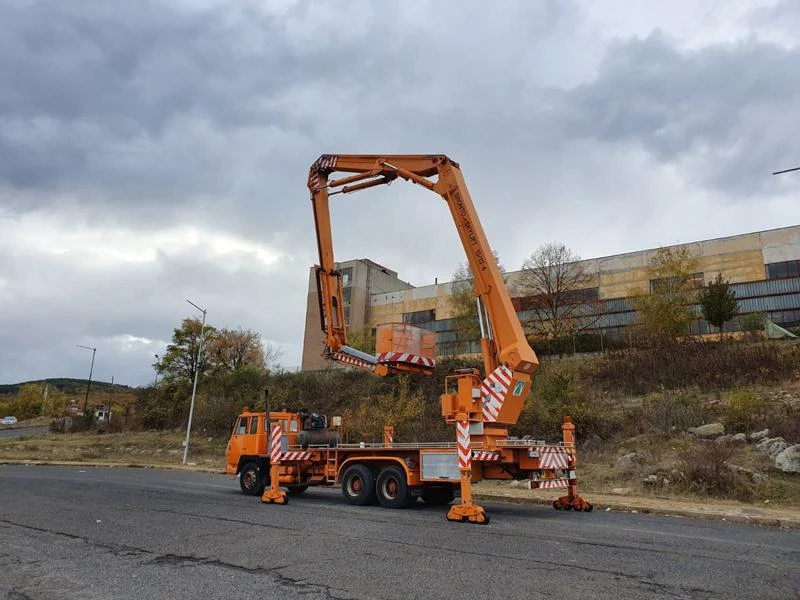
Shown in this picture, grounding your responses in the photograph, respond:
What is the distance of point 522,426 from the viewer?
2436 centimetres

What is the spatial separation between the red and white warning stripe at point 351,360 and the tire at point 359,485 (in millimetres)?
2514

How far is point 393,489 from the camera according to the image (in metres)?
13.6

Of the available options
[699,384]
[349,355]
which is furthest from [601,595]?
[699,384]

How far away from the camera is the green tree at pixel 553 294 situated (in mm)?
48000

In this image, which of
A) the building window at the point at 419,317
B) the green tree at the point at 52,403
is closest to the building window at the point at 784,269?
the building window at the point at 419,317

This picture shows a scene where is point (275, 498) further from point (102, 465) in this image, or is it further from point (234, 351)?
point (234, 351)

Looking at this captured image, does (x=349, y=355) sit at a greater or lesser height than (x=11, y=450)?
greater

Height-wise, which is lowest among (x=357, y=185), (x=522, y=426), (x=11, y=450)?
(x=11, y=450)

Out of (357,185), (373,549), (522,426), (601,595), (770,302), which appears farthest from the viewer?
(770,302)

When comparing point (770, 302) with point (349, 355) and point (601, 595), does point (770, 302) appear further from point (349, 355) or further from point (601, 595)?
point (601, 595)

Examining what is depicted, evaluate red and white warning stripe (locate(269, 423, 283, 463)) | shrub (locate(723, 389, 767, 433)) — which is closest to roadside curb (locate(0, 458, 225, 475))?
red and white warning stripe (locate(269, 423, 283, 463))

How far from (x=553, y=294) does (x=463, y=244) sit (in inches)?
1440

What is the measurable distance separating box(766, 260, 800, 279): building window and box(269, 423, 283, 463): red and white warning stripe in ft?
161

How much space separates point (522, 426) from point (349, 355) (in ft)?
39.0
